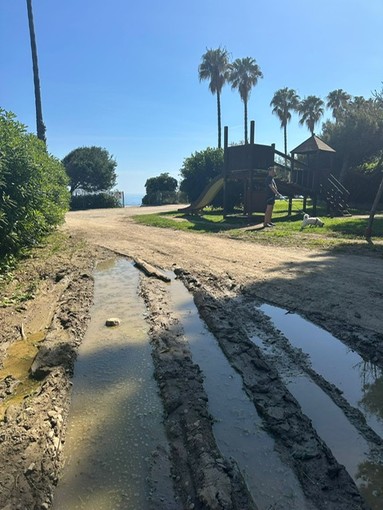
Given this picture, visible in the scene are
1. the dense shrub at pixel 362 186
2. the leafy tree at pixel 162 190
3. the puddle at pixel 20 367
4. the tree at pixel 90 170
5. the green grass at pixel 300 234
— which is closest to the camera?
the puddle at pixel 20 367

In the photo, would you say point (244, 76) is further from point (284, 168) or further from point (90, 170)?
point (284, 168)

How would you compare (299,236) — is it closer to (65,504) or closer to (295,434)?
(295,434)

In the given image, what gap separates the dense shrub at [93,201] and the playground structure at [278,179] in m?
21.9

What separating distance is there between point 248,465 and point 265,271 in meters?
5.97

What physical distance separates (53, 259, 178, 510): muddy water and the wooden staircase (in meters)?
18.8

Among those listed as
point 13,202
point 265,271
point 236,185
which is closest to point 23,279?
point 13,202

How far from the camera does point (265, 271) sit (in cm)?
849

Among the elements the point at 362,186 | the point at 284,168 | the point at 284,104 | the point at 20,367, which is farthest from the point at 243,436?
the point at 284,104

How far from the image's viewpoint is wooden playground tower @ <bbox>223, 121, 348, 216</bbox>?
19922 millimetres

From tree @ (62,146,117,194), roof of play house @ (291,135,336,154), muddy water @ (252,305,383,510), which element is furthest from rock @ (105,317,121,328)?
tree @ (62,146,117,194)

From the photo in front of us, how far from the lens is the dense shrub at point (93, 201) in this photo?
1720 inches

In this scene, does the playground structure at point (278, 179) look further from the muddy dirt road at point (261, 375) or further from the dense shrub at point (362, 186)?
the muddy dirt road at point (261, 375)

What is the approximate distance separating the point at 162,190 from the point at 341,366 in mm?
42232

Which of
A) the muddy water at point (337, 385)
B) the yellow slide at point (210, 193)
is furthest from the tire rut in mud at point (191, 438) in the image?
the yellow slide at point (210, 193)
